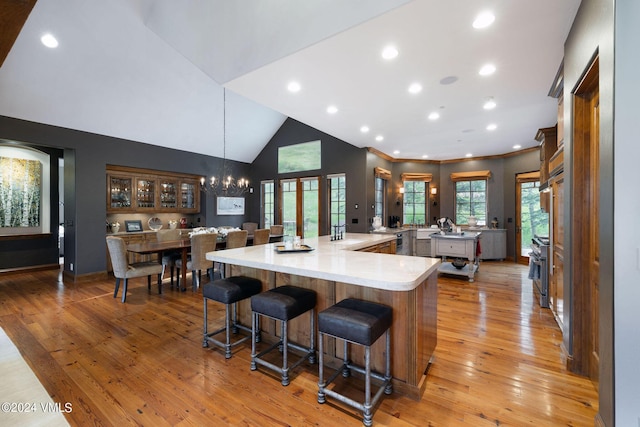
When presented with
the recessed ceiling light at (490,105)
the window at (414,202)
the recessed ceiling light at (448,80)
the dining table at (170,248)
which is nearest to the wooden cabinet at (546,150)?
the recessed ceiling light at (490,105)

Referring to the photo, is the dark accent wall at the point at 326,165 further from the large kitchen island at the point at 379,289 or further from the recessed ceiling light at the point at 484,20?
the recessed ceiling light at the point at 484,20

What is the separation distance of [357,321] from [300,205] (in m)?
6.11

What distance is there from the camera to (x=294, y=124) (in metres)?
7.74

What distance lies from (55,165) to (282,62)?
6.46 meters

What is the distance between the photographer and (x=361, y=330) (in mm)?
1701

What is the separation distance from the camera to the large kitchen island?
1.93 metres

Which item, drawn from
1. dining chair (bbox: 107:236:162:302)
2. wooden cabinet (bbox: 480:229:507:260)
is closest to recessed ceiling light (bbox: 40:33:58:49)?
dining chair (bbox: 107:236:162:302)

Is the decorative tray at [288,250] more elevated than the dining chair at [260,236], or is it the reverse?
the decorative tray at [288,250]

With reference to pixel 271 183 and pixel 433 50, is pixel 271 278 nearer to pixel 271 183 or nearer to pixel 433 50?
pixel 433 50

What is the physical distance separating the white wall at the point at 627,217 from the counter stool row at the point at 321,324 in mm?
1162

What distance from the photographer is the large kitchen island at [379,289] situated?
1930 mm

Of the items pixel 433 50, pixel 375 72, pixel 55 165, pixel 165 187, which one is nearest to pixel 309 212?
pixel 165 187

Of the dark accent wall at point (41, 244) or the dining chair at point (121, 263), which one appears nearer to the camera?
the dining chair at point (121, 263)

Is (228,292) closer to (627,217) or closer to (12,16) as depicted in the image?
(12,16)
